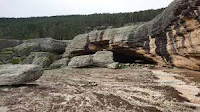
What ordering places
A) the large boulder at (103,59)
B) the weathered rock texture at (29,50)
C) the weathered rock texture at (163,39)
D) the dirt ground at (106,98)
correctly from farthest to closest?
the weathered rock texture at (29,50), the large boulder at (103,59), the weathered rock texture at (163,39), the dirt ground at (106,98)

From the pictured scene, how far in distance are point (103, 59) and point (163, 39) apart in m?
8.90

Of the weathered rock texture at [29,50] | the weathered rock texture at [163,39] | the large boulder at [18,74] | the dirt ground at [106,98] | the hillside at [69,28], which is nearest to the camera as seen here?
the dirt ground at [106,98]

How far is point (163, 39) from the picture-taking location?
82.6ft

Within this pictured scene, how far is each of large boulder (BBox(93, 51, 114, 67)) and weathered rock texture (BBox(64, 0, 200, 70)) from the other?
1.60 meters

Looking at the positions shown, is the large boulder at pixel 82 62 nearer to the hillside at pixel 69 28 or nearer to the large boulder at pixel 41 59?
the large boulder at pixel 41 59

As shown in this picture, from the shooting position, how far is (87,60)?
3212 centimetres

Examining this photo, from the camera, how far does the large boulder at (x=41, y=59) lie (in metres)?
35.4

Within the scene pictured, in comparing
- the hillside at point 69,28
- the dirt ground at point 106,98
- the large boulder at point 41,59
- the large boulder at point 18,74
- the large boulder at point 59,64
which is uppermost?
the hillside at point 69,28

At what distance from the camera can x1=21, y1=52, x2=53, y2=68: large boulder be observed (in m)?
35.4

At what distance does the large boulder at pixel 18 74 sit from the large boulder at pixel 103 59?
14629mm

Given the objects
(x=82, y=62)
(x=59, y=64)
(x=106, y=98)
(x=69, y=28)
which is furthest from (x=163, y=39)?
(x=69, y=28)

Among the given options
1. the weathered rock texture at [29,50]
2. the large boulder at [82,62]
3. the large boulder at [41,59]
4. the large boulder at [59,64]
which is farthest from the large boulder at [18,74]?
the weathered rock texture at [29,50]

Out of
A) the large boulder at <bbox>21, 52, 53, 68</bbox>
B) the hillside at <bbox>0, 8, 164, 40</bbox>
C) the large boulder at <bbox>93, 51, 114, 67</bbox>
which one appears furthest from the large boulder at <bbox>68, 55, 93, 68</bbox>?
the hillside at <bbox>0, 8, 164, 40</bbox>

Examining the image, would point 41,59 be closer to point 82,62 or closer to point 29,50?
point 29,50
